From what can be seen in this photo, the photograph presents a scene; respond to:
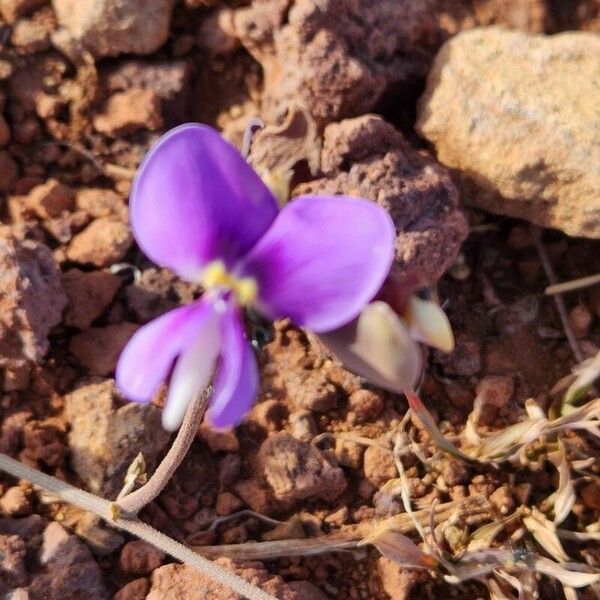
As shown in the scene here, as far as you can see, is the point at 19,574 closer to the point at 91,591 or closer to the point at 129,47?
the point at 91,591

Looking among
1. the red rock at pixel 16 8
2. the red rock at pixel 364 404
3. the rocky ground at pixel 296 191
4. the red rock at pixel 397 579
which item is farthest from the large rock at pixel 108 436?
the red rock at pixel 16 8

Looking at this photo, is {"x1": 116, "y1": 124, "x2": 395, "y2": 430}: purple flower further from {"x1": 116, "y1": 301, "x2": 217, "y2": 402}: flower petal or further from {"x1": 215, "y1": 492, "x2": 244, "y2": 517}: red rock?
{"x1": 215, "y1": 492, "x2": 244, "y2": 517}: red rock

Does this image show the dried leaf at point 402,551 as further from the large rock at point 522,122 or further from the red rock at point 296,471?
the large rock at point 522,122

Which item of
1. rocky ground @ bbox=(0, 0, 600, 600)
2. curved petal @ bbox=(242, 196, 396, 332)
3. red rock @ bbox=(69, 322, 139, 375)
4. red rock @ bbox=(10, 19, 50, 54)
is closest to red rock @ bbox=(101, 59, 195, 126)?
rocky ground @ bbox=(0, 0, 600, 600)

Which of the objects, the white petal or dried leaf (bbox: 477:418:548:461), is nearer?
the white petal

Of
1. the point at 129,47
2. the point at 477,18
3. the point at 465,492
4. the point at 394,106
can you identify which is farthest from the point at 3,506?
the point at 477,18

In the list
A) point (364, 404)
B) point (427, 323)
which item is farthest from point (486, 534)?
point (427, 323)

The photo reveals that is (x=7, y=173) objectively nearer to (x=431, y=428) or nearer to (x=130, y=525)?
(x=130, y=525)
